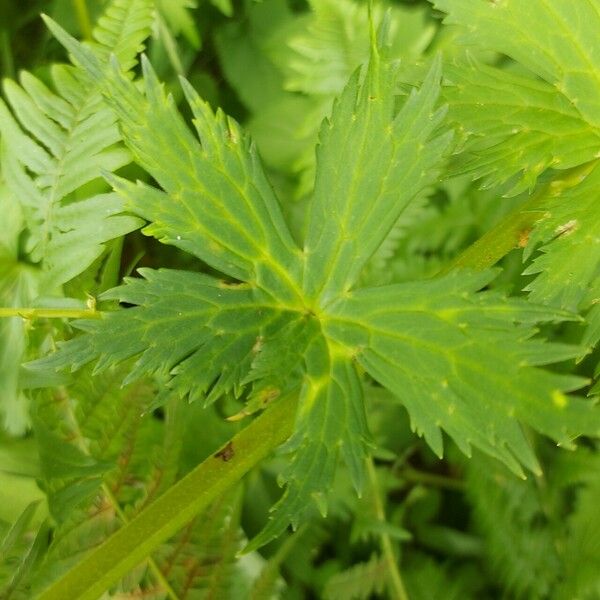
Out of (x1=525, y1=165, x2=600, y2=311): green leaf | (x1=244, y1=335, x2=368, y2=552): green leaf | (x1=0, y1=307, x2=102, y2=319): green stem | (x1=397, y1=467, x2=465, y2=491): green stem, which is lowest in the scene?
(x1=397, y1=467, x2=465, y2=491): green stem

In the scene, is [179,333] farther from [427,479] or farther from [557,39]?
[427,479]

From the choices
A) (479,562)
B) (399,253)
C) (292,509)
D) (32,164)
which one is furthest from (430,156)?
(479,562)

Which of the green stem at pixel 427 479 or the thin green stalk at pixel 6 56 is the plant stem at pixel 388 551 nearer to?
the green stem at pixel 427 479

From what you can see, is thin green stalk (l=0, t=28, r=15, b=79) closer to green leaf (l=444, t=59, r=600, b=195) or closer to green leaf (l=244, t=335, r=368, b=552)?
green leaf (l=444, t=59, r=600, b=195)

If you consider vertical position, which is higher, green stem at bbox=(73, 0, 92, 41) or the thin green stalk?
green stem at bbox=(73, 0, 92, 41)

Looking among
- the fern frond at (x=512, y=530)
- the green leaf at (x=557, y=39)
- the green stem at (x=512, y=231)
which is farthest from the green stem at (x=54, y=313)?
the fern frond at (x=512, y=530)

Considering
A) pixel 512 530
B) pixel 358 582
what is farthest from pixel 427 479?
pixel 358 582

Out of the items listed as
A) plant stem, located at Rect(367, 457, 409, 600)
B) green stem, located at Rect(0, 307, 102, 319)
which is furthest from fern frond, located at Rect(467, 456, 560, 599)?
green stem, located at Rect(0, 307, 102, 319)

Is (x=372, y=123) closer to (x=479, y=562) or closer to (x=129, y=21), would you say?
(x=129, y=21)
